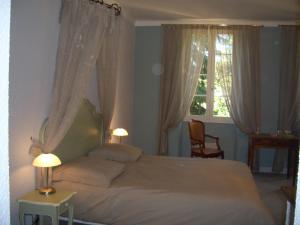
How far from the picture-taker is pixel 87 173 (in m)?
3.35

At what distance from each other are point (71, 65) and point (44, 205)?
4.16 feet

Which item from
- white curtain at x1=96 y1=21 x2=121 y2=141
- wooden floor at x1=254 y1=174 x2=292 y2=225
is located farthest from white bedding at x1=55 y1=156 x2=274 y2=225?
white curtain at x1=96 y1=21 x2=121 y2=141

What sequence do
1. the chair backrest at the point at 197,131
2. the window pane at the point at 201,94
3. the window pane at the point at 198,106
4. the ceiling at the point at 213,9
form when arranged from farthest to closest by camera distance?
1. the window pane at the point at 198,106
2. the window pane at the point at 201,94
3. the chair backrest at the point at 197,131
4. the ceiling at the point at 213,9

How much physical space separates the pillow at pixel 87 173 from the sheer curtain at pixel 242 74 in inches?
128

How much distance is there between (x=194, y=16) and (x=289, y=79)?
6.53 feet

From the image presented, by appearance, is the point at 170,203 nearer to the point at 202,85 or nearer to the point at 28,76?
the point at 28,76

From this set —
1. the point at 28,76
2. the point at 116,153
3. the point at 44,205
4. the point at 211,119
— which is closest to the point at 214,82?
the point at 211,119

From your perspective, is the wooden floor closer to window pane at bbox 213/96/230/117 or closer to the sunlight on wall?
window pane at bbox 213/96/230/117

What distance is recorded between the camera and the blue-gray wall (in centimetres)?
618

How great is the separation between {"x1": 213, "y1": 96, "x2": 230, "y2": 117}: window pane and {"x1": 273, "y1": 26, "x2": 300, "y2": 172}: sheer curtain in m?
0.96

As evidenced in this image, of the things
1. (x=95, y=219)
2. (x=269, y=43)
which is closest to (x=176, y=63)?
(x=269, y=43)

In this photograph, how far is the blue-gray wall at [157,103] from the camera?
6180mm

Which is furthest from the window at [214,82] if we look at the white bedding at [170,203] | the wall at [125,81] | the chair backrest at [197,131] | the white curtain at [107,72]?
the white bedding at [170,203]

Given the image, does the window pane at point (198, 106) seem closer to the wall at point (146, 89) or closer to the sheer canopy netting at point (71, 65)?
the wall at point (146, 89)
